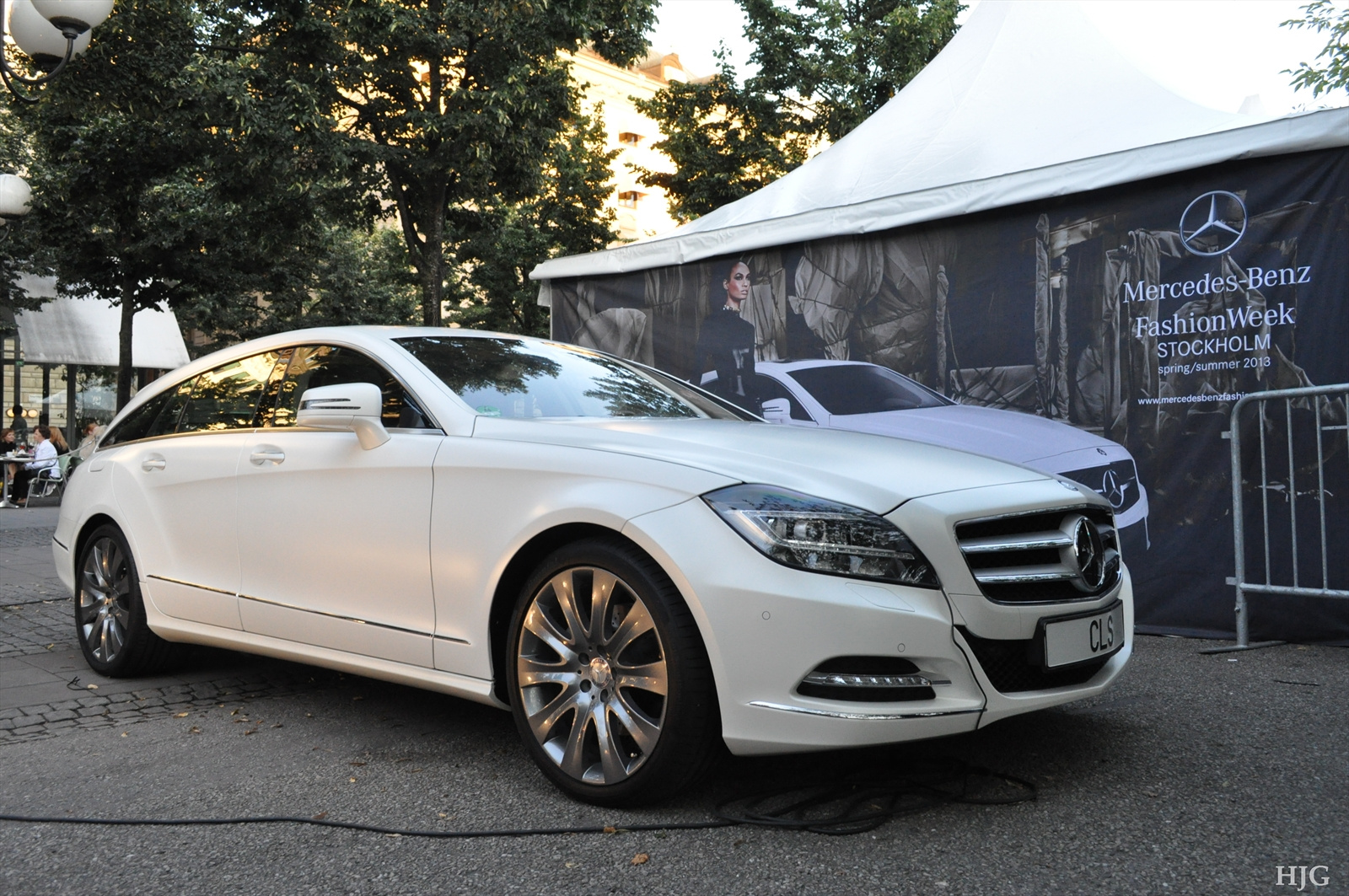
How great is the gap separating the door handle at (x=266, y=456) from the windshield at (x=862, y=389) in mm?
4162

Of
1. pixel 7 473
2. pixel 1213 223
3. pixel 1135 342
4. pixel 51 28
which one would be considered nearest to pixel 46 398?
pixel 7 473

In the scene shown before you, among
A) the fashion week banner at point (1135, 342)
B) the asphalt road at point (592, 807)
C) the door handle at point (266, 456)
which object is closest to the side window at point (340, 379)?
the door handle at point (266, 456)

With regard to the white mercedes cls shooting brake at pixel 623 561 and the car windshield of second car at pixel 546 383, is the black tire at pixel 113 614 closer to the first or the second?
the white mercedes cls shooting brake at pixel 623 561

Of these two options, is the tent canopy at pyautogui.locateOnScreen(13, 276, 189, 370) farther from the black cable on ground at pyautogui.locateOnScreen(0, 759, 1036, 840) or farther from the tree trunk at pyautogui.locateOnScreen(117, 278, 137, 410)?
the black cable on ground at pyautogui.locateOnScreen(0, 759, 1036, 840)

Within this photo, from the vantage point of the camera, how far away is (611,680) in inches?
122

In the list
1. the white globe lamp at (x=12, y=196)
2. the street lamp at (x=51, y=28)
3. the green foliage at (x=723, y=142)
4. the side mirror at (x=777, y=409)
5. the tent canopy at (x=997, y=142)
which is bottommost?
the side mirror at (x=777, y=409)

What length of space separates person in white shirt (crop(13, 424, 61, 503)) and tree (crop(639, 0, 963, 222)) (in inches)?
457

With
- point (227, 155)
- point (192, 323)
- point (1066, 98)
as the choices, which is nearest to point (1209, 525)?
point (1066, 98)

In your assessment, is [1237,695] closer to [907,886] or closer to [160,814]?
[907,886]

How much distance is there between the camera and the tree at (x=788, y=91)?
65.9ft

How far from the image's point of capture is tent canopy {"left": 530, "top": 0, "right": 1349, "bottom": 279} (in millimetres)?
6172

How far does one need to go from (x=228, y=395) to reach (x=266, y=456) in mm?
666

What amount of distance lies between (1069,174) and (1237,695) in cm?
316

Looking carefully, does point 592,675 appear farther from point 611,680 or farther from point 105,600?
point 105,600
